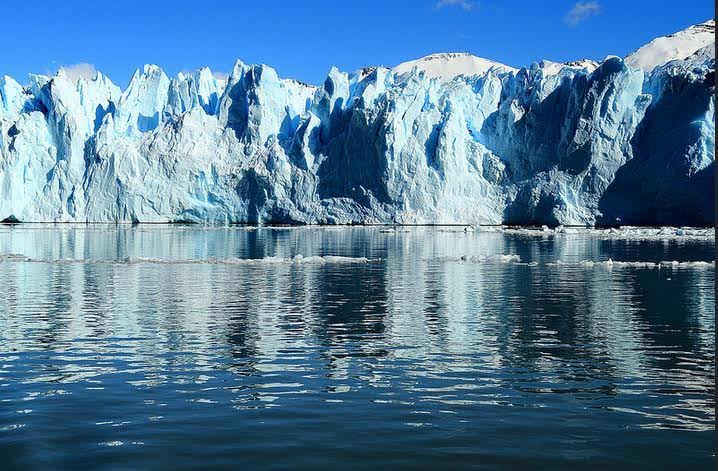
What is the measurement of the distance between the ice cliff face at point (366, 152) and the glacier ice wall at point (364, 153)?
125 mm

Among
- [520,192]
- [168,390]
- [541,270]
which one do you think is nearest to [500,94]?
[520,192]

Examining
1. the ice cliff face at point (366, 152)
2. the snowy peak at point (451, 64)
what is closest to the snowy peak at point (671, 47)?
the snowy peak at point (451, 64)

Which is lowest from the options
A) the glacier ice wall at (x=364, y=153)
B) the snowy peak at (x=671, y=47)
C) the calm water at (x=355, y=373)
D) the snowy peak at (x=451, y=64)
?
the calm water at (x=355, y=373)

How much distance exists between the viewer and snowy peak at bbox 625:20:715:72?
112894mm

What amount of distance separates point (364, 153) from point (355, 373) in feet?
194

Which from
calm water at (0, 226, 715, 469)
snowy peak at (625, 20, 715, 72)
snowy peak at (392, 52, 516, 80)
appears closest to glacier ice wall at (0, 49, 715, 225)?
calm water at (0, 226, 715, 469)

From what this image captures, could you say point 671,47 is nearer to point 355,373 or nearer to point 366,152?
point 366,152

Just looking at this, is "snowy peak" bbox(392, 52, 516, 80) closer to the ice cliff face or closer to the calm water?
the ice cliff face

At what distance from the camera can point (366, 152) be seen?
226ft

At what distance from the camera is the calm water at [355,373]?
7.21 metres

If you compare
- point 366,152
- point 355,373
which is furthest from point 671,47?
point 355,373

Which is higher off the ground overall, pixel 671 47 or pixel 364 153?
pixel 671 47

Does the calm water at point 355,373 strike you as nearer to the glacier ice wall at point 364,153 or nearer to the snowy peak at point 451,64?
the glacier ice wall at point 364,153

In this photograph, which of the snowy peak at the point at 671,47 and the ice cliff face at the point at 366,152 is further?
the snowy peak at the point at 671,47
